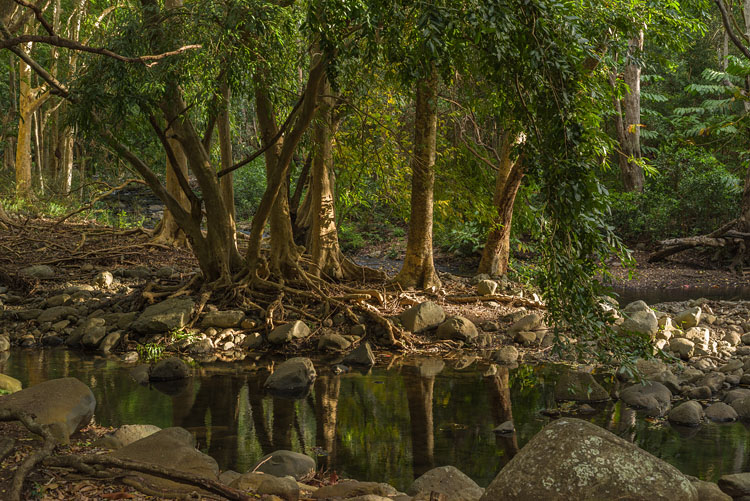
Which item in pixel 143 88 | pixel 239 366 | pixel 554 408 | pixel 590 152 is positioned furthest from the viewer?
pixel 239 366

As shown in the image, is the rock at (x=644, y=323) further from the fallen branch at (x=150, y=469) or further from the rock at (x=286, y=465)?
the fallen branch at (x=150, y=469)

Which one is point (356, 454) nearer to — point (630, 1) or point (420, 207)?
point (420, 207)

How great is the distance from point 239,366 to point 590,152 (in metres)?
5.87

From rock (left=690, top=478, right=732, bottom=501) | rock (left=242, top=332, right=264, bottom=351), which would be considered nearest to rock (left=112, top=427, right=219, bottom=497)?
rock (left=690, top=478, right=732, bottom=501)

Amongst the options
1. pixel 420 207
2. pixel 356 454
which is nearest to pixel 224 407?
pixel 356 454

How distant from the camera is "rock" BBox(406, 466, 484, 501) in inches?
180

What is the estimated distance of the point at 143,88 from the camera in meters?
8.16

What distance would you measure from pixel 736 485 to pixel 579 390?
2912 millimetres

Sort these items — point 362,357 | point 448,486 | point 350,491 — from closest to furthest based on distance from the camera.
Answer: point 350,491
point 448,486
point 362,357

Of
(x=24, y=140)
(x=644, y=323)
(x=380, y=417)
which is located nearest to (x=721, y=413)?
(x=644, y=323)

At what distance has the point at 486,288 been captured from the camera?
12961mm

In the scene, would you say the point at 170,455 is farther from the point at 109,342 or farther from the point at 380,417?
the point at 109,342

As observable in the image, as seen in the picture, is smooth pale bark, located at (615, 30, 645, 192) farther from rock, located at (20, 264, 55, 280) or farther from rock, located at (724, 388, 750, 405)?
rock, located at (20, 264, 55, 280)

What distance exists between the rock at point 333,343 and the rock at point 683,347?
14.8 feet
